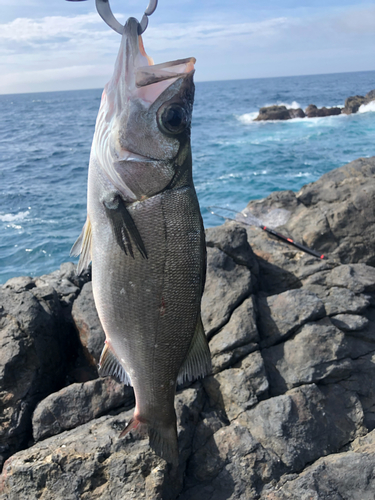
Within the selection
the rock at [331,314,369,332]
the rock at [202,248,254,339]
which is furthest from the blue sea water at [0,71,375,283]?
the rock at [331,314,369,332]

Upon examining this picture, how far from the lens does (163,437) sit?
268 centimetres

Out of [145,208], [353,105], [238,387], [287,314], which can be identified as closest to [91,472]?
[238,387]

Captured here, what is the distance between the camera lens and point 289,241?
23.9 ft

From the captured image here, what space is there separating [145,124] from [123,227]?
2.02 ft

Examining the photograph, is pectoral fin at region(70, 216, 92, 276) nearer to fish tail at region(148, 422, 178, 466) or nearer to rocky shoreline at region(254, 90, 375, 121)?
fish tail at region(148, 422, 178, 466)

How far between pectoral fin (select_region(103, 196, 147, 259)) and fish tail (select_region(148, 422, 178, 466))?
122cm

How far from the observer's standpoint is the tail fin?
2641 mm

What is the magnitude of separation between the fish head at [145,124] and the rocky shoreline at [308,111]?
42004 mm

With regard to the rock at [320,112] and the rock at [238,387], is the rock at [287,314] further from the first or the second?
the rock at [320,112]

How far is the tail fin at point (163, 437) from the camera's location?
264 cm

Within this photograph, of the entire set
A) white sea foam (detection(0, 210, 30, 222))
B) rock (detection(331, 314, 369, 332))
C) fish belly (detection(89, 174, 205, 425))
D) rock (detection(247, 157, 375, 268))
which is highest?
fish belly (detection(89, 174, 205, 425))

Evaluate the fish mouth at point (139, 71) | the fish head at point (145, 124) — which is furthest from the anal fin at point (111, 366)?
the fish mouth at point (139, 71)

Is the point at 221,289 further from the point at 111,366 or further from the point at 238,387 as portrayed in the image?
the point at 111,366

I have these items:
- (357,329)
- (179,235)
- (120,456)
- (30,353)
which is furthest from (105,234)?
(357,329)
